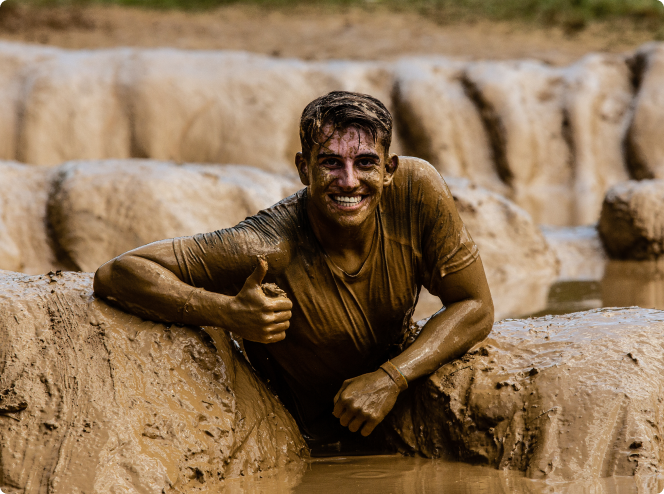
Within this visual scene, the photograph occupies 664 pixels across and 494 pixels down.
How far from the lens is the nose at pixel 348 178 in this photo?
8.91 feet

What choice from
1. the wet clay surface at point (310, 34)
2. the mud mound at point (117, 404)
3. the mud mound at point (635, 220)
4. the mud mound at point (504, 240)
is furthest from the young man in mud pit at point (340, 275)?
the wet clay surface at point (310, 34)

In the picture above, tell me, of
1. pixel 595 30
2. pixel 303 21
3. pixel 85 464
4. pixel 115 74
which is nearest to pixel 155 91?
pixel 115 74

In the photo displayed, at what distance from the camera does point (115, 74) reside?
34.8 ft

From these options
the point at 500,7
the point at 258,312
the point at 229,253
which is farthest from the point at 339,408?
the point at 500,7

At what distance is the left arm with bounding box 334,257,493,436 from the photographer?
2.75m

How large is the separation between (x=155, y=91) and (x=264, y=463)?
27.6 feet

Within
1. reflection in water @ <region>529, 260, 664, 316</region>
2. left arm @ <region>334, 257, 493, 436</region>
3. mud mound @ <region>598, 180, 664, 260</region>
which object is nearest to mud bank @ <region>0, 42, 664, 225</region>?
mud mound @ <region>598, 180, 664, 260</region>

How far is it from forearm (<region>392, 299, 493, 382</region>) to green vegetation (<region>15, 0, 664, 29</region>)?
12095 mm

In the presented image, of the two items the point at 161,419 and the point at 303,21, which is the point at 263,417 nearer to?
the point at 161,419

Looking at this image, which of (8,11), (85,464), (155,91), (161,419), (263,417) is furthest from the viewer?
(8,11)

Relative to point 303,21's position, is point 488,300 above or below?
below

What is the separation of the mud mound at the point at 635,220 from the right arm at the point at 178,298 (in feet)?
19.9

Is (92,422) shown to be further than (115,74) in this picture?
No

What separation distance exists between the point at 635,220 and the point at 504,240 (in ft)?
4.27
